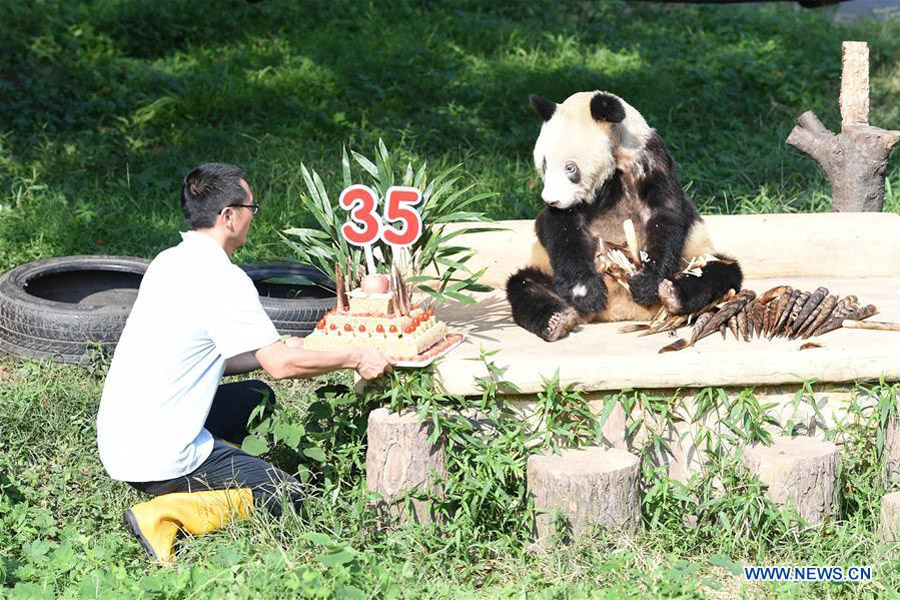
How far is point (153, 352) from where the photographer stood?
12.6 feet

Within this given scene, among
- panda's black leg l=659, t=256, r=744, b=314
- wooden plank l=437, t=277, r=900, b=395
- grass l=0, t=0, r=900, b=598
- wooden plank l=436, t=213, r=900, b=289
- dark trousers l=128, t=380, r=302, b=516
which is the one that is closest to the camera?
grass l=0, t=0, r=900, b=598

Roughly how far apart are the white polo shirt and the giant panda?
1260 mm

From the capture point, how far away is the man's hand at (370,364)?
153 inches

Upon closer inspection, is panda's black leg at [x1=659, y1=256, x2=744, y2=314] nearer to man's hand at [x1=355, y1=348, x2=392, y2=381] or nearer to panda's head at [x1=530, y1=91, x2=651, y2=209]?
panda's head at [x1=530, y1=91, x2=651, y2=209]

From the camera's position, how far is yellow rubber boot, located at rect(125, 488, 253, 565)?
12.5ft

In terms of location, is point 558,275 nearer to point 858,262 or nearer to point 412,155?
point 858,262

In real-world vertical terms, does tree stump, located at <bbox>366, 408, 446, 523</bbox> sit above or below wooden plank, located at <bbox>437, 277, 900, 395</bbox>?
below

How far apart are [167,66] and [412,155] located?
112 inches

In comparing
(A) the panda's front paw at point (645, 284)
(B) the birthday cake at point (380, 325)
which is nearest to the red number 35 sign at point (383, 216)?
(B) the birthday cake at point (380, 325)

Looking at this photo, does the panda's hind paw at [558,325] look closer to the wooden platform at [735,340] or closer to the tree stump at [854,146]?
the wooden platform at [735,340]

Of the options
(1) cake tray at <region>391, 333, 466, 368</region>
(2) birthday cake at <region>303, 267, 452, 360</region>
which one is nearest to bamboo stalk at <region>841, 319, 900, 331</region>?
(1) cake tray at <region>391, 333, 466, 368</region>

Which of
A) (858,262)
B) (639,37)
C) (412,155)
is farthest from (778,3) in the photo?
(858,262)

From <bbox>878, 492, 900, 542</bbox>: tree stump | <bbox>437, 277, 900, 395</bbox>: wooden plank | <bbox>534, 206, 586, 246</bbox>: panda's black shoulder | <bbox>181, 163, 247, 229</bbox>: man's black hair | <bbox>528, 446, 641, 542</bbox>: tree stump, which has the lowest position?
<bbox>878, 492, 900, 542</bbox>: tree stump

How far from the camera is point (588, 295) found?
4.56 meters
